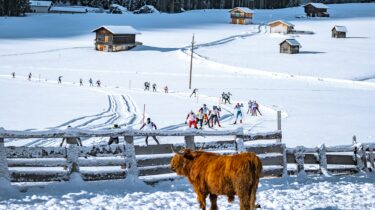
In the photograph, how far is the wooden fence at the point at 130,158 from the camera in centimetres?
1126

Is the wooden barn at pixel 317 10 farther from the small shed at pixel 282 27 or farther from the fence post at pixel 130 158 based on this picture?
the fence post at pixel 130 158

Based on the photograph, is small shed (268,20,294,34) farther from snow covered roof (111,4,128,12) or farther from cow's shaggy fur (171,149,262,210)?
cow's shaggy fur (171,149,262,210)

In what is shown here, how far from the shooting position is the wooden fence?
36.9ft

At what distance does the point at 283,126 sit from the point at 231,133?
1726 centimetres

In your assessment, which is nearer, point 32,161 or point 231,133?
point 32,161

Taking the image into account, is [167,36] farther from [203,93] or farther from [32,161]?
[32,161]

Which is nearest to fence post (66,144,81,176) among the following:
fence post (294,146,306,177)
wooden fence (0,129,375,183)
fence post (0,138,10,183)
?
wooden fence (0,129,375,183)

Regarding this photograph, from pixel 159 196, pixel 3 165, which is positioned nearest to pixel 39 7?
pixel 3 165

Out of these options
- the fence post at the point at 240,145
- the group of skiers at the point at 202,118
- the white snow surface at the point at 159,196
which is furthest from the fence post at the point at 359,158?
the group of skiers at the point at 202,118

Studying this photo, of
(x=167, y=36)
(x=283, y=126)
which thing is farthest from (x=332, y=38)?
(x=283, y=126)

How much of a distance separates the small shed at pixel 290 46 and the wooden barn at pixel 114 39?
78.9ft

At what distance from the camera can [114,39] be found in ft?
302

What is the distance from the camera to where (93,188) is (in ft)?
37.9

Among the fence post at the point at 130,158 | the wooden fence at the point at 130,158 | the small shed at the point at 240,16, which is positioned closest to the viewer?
the wooden fence at the point at 130,158
